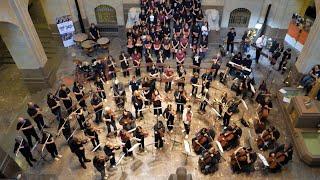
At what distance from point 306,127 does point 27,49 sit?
13.3 metres

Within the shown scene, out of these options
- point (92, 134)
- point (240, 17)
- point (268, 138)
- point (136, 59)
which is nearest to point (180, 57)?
point (136, 59)

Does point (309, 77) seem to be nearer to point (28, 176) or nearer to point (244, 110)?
point (244, 110)

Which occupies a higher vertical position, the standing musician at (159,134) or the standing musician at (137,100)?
the standing musician at (137,100)

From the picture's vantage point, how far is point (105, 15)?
752 inches

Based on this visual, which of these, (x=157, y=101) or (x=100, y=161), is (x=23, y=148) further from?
(x=157, y=101)

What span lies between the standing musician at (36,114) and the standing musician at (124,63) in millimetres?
4872

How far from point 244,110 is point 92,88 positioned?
7.85 m

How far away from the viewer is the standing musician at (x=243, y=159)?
11555 millimetres

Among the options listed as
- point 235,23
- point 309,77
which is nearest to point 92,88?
point 235,23

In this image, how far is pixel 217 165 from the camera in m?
12.4

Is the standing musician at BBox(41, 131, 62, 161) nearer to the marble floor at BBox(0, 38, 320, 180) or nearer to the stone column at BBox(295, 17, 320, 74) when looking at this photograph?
the marble floor at BBox(0, 38, 320, 180)

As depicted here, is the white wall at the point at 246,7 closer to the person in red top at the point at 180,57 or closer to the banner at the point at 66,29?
the person in red top at the point at 180,57

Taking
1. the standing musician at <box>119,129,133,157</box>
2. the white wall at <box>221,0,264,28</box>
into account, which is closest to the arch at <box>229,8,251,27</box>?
the white wall at <box>221,0,264,28</box>

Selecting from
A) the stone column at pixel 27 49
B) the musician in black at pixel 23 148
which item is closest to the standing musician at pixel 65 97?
the stone column at pixel 27 49
